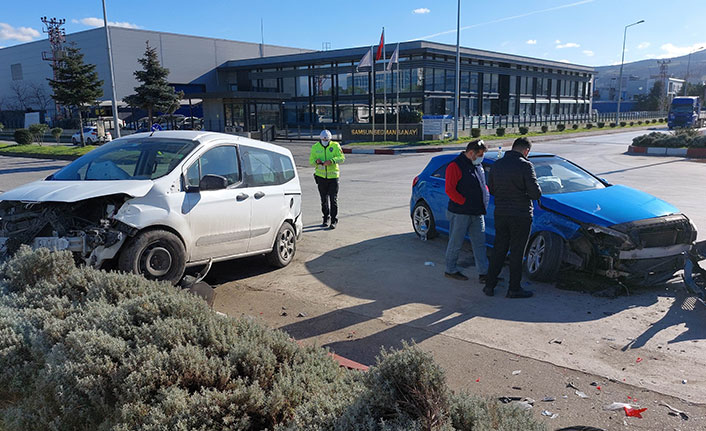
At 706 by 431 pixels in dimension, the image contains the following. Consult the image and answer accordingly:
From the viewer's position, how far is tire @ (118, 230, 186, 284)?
565 centimetres

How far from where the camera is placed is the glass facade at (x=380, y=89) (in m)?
45.6

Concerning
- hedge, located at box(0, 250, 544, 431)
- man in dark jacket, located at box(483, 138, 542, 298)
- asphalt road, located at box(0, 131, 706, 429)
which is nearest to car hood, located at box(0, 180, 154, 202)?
asphalt road, located at box(0, 131, 706, 429)

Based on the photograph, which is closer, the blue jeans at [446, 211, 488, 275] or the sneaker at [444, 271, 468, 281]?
the blue jeans at [446, 211, 488, 275]

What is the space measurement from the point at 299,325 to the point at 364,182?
11598 mm

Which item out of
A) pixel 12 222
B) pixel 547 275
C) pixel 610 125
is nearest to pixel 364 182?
pixel 547 275

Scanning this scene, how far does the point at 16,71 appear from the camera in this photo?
76.6 m

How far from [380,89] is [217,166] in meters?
47.2

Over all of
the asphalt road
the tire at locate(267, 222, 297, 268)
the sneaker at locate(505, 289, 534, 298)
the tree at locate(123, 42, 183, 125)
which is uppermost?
the tree at locate(123, 42, 183, 125)

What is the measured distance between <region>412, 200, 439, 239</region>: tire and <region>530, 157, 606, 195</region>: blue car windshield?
1.92m

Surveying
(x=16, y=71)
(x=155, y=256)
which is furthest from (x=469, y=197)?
(x=16, y=71)

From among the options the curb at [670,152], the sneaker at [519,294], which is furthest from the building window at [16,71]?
the sneaker at [519,294]

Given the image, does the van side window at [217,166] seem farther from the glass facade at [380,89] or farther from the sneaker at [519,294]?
the glass facade at [380,89]

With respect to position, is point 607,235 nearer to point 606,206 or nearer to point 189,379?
point 606,206

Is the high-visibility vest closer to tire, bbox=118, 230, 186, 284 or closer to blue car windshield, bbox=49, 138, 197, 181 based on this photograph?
blue car windshield, bbox=49, 138, 197, 181
